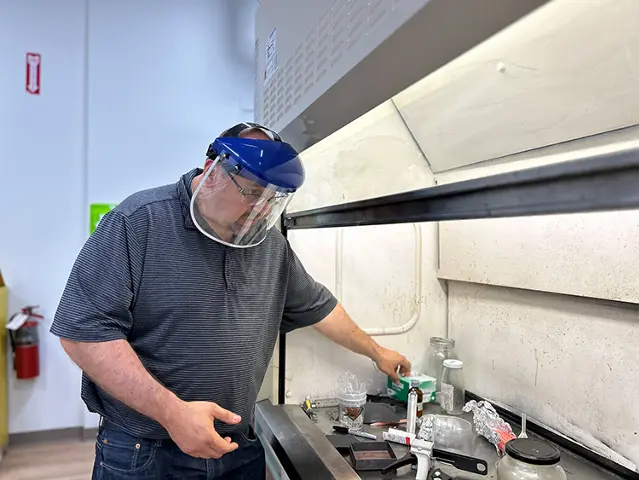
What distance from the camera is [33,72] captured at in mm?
2828

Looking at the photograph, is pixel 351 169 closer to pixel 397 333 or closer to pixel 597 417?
pixel 397 333

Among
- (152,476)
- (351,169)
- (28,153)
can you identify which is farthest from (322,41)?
(28,153)

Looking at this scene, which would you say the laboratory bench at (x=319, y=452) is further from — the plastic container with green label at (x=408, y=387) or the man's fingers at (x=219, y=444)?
the man's fingers at (x=219, y=444)

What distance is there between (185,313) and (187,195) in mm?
282

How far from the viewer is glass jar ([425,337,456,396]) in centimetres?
162

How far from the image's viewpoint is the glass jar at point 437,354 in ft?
5.32

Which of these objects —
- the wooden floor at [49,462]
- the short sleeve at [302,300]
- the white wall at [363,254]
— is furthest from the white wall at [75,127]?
the short sleeve at [302,300]

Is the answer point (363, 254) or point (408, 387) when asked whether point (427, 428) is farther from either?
point (363, 254)

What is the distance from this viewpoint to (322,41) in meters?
0.83

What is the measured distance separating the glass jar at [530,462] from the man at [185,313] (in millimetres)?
552

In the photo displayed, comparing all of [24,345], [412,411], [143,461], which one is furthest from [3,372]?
[412,411]

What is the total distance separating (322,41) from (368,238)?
87cm

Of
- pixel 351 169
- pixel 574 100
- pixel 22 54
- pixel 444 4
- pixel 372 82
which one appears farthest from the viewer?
pixel 22 54

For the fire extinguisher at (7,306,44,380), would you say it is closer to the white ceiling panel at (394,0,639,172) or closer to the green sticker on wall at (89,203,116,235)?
the green sticker on wall at (89,203,116,235)
